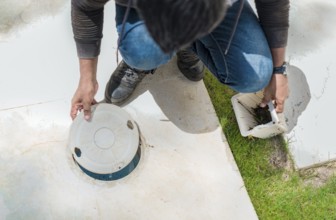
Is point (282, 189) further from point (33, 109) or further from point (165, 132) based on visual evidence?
point (33, 109)

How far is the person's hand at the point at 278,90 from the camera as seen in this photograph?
1.60m

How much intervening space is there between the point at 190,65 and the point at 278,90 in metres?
0.40

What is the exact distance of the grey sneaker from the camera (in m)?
A: 1.78

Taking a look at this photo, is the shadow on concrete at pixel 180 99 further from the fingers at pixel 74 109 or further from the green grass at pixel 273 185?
the fingers at pixel 74 109

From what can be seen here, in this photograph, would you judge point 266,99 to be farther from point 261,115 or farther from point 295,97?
point 295,97

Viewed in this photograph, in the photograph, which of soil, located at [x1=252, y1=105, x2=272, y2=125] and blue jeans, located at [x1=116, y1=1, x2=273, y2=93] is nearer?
blue jeans, located at [x1=116, y1=1, x2=273, y2=93]

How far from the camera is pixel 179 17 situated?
36.3 inches

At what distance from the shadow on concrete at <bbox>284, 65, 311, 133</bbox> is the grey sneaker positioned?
1.97ft

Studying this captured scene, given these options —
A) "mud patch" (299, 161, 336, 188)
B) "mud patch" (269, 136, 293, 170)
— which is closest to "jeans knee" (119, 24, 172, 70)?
"mud patch" (269, 136, 293, 170)

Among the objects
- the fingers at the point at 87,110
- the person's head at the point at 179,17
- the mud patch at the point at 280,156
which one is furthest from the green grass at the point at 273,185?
the person's head at the point at 179,17

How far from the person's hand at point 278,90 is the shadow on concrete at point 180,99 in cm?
29

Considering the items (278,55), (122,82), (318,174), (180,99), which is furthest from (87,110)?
(318,174)

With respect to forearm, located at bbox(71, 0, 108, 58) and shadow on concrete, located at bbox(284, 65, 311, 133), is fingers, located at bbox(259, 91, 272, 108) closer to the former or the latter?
shadow on concrete, located at bbox(284, 65, 311, 133)

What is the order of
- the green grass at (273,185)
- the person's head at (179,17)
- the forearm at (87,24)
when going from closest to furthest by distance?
the person's head at (179,17) < the forearm at (87,24) < the green grass at (273,185)
